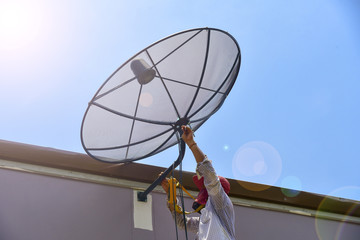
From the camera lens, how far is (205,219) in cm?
386

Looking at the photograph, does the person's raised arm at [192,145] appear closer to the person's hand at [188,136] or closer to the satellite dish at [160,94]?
the person's hand at [188,136]

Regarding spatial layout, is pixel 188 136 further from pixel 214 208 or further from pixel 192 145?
pixel 214 208

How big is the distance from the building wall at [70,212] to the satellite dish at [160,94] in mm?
557

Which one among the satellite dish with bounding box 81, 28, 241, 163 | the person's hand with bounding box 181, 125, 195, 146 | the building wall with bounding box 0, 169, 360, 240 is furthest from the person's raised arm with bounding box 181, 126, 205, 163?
the building wall with bounding box 0, 169, 360, 240

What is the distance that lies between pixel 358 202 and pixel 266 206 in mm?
1917

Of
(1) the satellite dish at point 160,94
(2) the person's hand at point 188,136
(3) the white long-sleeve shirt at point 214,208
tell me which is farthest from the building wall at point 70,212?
(2) the person's hand at point 188,136

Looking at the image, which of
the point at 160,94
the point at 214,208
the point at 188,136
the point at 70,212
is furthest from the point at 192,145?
the point at 70,212

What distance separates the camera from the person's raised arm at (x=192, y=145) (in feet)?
13.2

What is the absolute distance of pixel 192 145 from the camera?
411 centimetres

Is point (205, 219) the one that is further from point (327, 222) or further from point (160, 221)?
point (327, 222)

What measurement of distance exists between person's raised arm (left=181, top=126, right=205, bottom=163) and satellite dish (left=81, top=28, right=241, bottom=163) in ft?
1.04

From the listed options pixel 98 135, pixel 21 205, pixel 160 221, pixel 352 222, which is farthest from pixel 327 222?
pixel 21 205

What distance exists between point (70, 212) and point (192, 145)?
1884 millimetres

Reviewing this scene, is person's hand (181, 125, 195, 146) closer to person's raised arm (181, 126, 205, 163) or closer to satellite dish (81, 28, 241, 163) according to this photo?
person's raised arm (181, 126, 205, 163)
